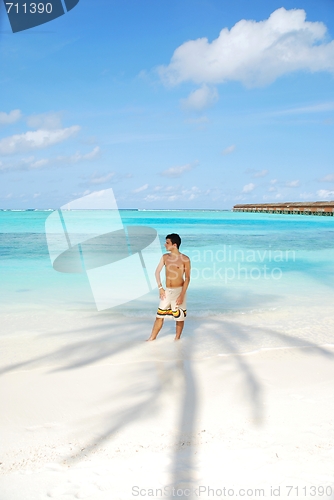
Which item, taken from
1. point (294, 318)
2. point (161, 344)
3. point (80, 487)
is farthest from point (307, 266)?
point (80, 487)

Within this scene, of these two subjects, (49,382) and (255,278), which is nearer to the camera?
(49,382)

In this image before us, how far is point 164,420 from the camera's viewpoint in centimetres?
364

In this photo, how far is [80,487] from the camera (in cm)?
275

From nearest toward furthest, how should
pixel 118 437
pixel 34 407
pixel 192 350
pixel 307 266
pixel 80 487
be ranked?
1. pixel 80 487
2. pixel 118 437
3. pixel 34 407
4. pixel 192 350
5. pixel 307 266

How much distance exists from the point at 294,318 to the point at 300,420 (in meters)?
4.14

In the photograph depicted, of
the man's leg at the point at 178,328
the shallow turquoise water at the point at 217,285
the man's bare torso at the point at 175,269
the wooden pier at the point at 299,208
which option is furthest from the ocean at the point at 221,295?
the wooden pier at the point at 299,208

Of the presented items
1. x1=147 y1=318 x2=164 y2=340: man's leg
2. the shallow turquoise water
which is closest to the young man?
x1=147 y1=318 x2=164 y2=340: man's leg

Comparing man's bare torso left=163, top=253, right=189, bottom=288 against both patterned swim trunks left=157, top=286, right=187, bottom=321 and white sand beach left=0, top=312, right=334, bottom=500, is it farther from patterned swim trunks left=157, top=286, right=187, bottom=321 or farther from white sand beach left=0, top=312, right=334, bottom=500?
white sand beach left=0, top=312, right=334, bottom=500

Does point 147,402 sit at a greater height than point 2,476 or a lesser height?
lesser

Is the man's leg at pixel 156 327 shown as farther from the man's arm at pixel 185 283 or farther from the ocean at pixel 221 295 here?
the ocean at pixel 221 295

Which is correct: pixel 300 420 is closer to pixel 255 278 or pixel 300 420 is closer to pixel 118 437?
pixel 118 437

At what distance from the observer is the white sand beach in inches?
110

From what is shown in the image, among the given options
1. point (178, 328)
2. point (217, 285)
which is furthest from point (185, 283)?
point (217, 285)

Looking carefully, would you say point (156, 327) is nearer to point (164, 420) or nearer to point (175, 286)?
point (175, 286)
